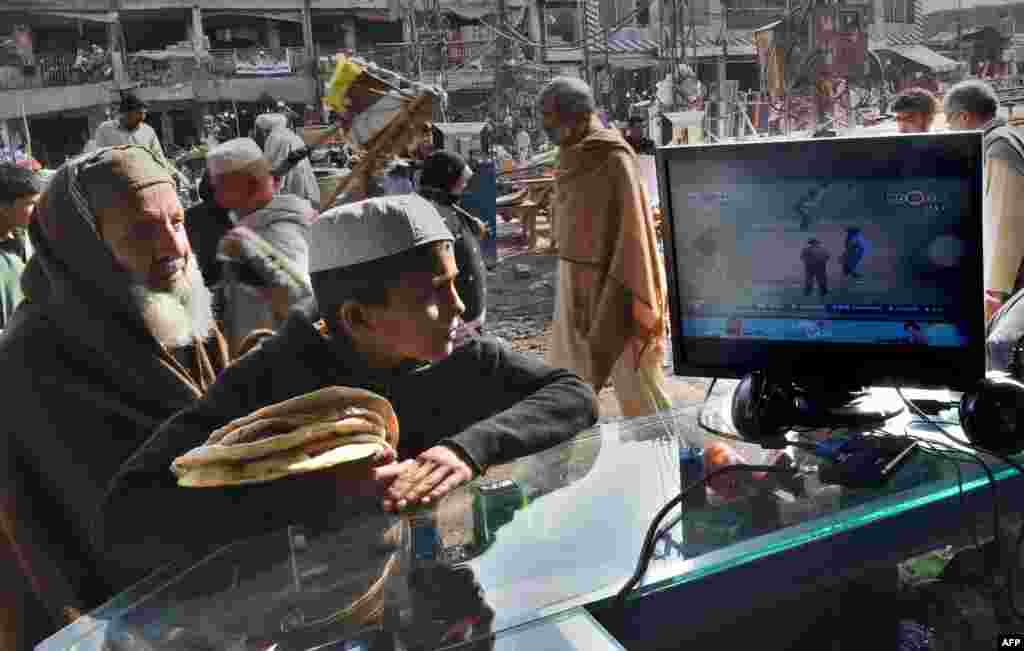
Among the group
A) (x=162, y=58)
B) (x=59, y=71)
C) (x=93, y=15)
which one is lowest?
(x=59, y=71)

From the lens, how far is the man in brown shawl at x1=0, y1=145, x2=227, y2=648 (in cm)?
171

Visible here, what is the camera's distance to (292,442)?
3.90 ft

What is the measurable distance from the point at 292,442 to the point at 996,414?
1.02 m

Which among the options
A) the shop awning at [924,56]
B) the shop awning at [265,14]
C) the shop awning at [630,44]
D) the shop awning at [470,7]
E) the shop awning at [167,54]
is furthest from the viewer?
the shop awning at [265,14]

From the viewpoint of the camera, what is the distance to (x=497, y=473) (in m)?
1.43

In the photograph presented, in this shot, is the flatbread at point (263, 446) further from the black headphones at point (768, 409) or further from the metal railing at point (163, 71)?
the metal railing at point (163, 71)

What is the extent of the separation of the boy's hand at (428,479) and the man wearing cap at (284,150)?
16.7 ft

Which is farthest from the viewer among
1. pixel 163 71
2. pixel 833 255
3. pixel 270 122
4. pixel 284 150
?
pixel 163 71

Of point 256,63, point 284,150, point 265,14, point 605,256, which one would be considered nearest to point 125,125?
point 284,150

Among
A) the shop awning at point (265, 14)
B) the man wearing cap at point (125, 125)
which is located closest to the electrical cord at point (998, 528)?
the man wearing cap at point (125, 125)

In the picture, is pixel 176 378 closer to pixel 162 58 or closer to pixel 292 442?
pixel 292 442

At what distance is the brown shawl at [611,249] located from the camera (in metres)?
3.80

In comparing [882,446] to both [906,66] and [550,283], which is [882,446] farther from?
[906,66]

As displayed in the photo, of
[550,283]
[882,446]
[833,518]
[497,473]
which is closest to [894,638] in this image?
[833,518]
